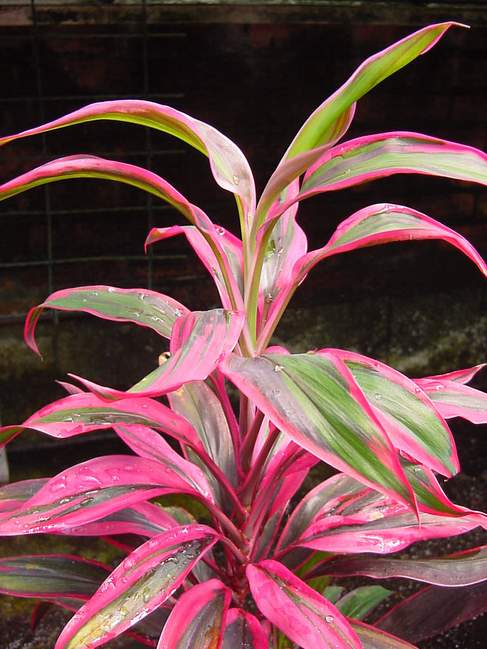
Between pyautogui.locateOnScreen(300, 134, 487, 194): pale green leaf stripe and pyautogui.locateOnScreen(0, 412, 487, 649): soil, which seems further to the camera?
pyautogui.locateOnScreen(0, 412, 487, 649): soil

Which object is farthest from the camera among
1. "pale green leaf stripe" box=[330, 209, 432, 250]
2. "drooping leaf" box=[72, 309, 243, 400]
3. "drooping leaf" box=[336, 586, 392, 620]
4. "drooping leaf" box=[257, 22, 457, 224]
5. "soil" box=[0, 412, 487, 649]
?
"soil" box=[0, 412, 487, 649]

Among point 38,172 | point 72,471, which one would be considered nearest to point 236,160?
point 38,172

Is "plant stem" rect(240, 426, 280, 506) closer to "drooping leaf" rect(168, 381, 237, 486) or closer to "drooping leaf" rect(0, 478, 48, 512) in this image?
"drooping leaf" rect(168, 381, 237, 486)

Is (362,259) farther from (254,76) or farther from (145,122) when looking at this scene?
(145,122)

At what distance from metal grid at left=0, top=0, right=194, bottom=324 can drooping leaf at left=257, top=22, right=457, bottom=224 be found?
107 centimetres

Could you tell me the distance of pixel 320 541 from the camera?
3.08 feet

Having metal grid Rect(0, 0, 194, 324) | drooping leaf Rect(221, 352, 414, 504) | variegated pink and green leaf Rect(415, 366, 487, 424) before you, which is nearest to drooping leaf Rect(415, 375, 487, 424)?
variegated pink and green leaf Rect(415, 366, 487, 424)

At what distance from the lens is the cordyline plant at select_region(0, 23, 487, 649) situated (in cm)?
70

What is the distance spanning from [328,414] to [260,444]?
0.39 metres

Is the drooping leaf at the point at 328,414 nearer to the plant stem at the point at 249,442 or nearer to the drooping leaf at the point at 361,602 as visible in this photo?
the plant stem at the point at 249,442

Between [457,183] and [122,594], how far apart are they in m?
1.78

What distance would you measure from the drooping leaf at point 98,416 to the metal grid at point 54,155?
109cm

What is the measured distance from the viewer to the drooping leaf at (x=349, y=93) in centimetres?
72

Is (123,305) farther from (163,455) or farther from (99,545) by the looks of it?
(99,545)
